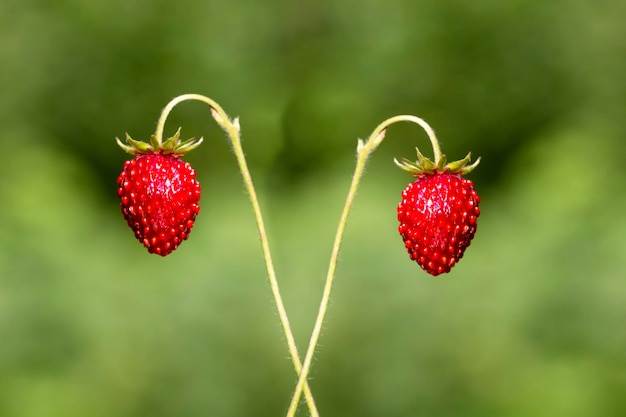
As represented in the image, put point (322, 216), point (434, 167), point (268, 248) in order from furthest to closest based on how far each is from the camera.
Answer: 1. point (322, 216)
2. point (434, 167)
3. point (268, 248)

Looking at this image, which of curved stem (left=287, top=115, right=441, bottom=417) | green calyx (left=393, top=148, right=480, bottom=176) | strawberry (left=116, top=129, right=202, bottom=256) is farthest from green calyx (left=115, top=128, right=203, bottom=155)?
green calyx (left=393, top=148, right=480, bottom=176)

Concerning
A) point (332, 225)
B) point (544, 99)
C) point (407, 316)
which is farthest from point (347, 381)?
point (544, 99)

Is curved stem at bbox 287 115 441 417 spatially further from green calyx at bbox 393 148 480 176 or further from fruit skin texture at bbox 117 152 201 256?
fruit skin texture at bbox 117 152 201 256

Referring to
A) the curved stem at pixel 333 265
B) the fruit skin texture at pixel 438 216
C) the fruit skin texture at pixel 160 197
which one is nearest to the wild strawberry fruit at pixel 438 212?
the fruit skin texture at pixel 438 216

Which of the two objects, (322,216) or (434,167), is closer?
(434,167)

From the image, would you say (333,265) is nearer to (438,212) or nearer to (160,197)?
(438,212)

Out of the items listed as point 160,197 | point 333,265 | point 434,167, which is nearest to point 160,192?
point 160,197

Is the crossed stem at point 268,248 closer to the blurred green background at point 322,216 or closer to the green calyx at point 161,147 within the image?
the green calyx at point 161,147
